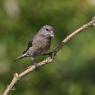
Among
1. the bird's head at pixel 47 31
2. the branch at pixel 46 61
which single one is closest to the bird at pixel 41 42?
the bird's head at pixel 47 31

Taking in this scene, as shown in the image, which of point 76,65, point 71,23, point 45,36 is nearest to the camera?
point 45,36

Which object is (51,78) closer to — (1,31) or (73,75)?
(73,75)

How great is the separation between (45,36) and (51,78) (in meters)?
4.59

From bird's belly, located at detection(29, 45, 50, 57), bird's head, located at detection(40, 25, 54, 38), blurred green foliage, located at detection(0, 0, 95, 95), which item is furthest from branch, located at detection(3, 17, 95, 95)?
blurred green foliage, located at detection(0, 0, 95, 95)

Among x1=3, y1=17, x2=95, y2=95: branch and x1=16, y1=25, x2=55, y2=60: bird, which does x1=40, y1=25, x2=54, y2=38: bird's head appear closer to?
x1=16, y1=25, x2=55, y2=60: bird

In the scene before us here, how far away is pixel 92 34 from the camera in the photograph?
706 cm

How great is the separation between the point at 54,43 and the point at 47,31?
3.75 metres

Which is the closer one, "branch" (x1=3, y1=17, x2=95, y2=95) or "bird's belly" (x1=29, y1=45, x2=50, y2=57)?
"branch" (x1=3, y1=17, x2=95, y2=95)

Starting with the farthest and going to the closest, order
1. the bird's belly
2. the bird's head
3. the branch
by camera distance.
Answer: the bird's belly
the bird's head
the branch

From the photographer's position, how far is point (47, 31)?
302cm

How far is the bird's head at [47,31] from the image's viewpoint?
115 inches

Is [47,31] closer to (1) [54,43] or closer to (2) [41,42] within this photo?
(2) [41,42]

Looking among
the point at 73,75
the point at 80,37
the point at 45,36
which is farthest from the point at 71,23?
Result: the point at 45,36

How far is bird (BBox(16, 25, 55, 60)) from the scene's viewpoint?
2.99 metres
